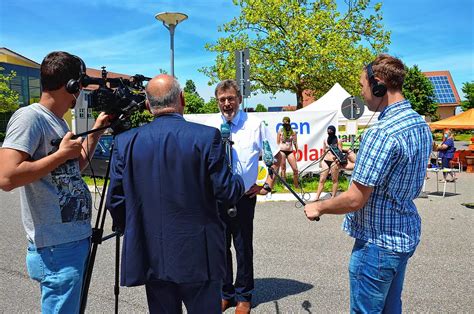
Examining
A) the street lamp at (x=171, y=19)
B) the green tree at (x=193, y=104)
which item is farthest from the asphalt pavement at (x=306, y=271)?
the green tree at (x=193, y=104)

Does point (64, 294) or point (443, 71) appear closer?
point (64, 294)

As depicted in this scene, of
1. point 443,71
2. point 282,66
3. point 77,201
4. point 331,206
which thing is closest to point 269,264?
point 331,206

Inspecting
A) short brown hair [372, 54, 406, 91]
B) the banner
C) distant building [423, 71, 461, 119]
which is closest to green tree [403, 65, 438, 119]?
distant building [423, 71, 461, 119]

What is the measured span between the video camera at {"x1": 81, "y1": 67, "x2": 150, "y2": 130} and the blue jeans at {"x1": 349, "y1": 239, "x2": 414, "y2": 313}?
1540mm

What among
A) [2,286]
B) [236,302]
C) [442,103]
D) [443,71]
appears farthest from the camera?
[443,71]

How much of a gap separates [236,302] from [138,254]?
1.89m

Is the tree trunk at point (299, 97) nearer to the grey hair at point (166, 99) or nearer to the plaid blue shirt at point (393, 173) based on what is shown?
the plaid blue shirt at point (393, 173)

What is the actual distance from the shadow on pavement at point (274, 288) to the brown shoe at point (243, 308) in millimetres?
220

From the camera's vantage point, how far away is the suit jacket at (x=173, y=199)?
80.3 inches

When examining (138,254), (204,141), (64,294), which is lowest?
(64,294)

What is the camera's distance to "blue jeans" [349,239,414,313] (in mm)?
2195

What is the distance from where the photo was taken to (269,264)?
504 centimetres

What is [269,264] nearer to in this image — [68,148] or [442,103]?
[68,148]

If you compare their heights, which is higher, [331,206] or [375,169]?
[375,169]
